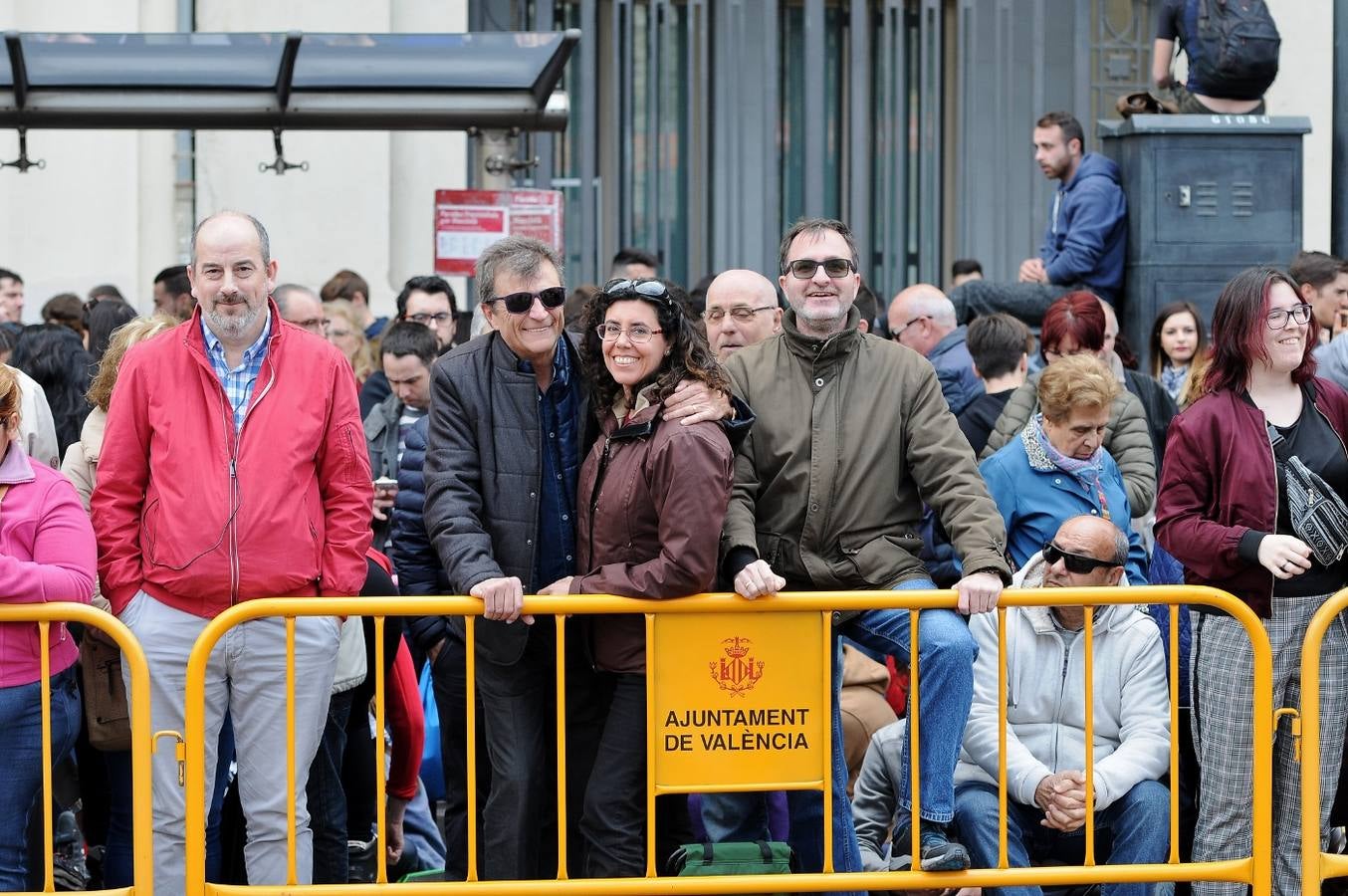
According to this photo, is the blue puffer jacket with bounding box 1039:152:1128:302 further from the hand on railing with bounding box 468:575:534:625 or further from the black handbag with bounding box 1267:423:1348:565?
the hand on railing with bounding box 468:575:534:625

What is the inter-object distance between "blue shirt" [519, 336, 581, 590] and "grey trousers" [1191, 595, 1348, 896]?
2050 millimetres

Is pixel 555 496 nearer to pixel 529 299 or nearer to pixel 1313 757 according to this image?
pixel 529 299

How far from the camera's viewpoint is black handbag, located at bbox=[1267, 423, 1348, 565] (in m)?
5.91

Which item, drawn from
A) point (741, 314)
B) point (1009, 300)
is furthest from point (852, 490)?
point (1009, 300)

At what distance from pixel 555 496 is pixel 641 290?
664 millimetres

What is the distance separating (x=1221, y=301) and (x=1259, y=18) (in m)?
5.13

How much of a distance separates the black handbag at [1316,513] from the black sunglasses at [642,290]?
2.04 m

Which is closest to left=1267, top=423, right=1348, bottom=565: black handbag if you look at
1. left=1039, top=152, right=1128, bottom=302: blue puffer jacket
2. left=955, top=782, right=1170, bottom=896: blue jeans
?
left=955, top=782, right=1170, bottom=896: blue jeans

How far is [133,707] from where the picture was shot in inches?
206

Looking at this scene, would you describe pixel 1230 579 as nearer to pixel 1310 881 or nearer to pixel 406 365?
pixel 1310 881

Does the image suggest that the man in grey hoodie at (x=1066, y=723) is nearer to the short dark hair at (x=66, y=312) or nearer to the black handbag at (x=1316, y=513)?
the black handbag at (x=1316, y=513)

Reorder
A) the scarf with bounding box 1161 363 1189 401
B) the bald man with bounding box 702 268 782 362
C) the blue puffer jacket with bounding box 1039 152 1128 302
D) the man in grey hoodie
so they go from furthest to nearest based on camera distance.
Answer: the blue puffer jacket with bounding box 1039 152 1128 302 → the scarf with bounding box 1161 363 1189 401 → the bald man with bounding box 702 268 782 362 → the man in grey hoodie

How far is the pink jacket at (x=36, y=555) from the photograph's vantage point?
5348 millimetres

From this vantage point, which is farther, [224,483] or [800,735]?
[800,735]
